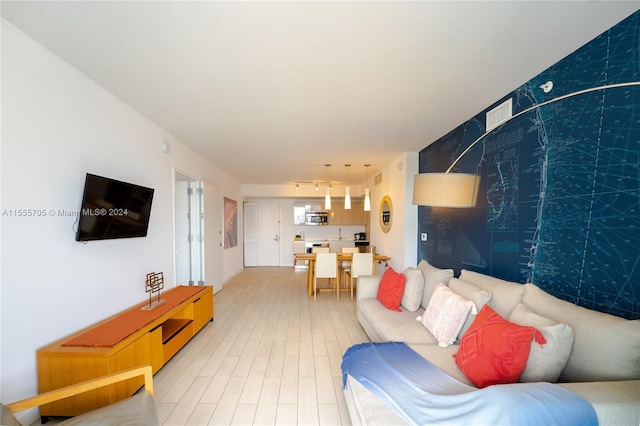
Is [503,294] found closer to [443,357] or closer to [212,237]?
[443,357]

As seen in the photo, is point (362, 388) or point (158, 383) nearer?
point (362, 388)

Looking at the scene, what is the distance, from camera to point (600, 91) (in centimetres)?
178

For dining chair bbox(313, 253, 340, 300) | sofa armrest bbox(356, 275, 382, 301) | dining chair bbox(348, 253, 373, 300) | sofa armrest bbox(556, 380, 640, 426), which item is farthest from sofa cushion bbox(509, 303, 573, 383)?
dining chair bbox(313, 253, 340, 300)

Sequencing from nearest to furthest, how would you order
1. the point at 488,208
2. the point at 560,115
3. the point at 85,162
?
1. the point at 560,115
2. the point at 85,162
3. the point at 488,208

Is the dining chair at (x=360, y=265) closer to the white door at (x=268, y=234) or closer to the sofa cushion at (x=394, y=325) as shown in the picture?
the sofa cushion at (x=394, y=325)

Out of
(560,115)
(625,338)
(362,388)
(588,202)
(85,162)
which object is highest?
(560,115)

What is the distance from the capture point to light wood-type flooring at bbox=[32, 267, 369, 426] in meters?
2.01

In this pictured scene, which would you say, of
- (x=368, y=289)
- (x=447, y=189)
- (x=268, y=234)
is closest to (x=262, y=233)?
(x=268, y=234)

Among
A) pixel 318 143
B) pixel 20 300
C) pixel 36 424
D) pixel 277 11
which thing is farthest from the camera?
pixel 318 143

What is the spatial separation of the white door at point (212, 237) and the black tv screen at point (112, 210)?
191 centimetres

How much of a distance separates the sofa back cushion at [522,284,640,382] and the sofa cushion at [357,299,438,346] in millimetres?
916

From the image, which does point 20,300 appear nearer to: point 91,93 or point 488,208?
point 91,93

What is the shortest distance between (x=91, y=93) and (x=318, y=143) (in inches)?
104

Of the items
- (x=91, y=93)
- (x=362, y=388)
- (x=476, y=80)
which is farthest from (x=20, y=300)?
(x=476, y=80)
